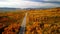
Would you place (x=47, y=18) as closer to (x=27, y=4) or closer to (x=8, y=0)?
(x=27, y=4)

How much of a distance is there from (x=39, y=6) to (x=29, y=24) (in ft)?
1.57

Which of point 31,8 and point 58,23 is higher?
point 31,8

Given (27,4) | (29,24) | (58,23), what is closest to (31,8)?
(27,4)

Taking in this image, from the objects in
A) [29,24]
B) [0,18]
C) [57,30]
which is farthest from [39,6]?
[0,18]

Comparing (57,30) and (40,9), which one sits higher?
(40,9)

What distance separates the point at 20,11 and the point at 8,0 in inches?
14.6

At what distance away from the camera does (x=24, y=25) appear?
10.4ft

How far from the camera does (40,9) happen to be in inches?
128

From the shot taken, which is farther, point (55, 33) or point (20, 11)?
point (20, 11)

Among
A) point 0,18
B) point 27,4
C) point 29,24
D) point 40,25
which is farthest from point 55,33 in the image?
point 0,18

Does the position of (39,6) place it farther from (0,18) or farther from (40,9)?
(0,18)

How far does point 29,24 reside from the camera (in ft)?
10.5

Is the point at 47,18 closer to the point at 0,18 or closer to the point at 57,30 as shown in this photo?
the point at 57,30

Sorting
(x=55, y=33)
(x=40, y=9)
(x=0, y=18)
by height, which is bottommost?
(x=55, y=33)
